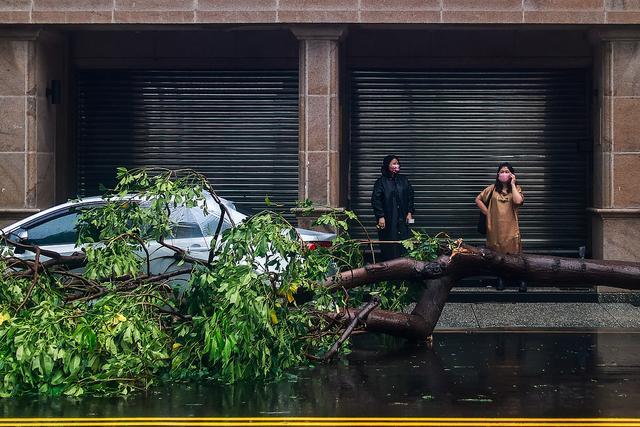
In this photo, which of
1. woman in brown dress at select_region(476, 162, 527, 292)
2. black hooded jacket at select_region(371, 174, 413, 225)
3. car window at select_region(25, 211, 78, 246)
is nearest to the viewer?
car window at select_region(25, 211, 78, 246)

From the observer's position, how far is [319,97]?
17.4 m

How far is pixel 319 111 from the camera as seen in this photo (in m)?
17.4

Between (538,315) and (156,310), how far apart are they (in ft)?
20.3

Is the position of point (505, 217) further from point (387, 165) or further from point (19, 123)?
point (19, 123)

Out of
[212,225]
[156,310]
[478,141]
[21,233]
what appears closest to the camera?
[156,310]

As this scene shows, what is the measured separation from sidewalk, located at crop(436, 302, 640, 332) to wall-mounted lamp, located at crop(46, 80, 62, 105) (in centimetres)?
686

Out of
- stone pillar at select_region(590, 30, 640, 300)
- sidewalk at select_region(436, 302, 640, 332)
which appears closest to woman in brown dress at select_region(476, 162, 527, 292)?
sidewalk at select_region(436, 302, 640, 332)

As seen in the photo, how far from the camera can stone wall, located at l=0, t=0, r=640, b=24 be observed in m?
17.2

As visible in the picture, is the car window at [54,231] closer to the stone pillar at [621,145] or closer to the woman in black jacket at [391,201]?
the woman in black jacket at [391,201]

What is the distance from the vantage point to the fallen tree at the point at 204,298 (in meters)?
9.97

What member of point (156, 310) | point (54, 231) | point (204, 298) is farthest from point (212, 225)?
point (204, 298)

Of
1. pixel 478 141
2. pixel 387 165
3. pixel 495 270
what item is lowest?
pixel 495 270

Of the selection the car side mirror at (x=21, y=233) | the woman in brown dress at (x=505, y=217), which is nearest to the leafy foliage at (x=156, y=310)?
the car side mirror at (x=21, y=233)

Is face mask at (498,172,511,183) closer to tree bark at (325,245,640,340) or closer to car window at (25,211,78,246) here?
tree bark at (325,245,640,340)
